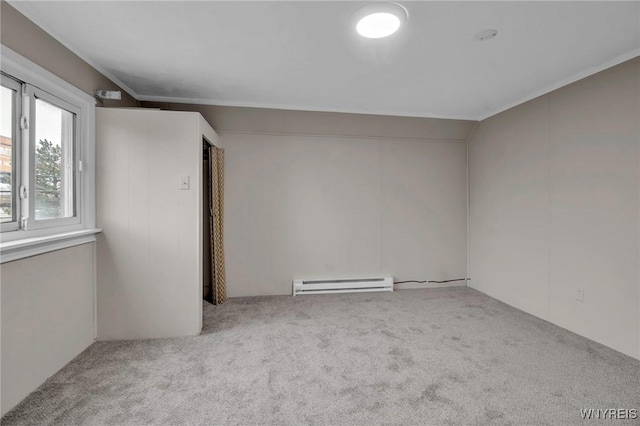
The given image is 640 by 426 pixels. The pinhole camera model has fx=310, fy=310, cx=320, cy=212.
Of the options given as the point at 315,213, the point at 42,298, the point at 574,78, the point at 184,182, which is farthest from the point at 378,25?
the point at 42,298

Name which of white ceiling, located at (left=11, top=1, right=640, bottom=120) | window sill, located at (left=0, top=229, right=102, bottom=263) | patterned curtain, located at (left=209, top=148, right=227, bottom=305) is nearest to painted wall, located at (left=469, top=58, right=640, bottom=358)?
white ceiling, located at (left=11, top=1, right=640, bottom=120)

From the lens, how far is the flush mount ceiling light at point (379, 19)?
1840 mm

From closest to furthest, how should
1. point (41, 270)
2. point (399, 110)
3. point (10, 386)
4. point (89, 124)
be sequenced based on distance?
point (10, 386)
point (41, 270)
point (89, 124)
point (399, 110)

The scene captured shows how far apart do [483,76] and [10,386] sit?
13.6ft

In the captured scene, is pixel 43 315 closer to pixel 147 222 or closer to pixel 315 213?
pixel 147 222

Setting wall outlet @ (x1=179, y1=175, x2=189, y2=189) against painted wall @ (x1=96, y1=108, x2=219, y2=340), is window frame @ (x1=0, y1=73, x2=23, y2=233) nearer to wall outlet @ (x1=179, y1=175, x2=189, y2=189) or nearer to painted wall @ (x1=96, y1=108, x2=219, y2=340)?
painted wall @ (x1=96, y1=108, x2=219, y2=340)

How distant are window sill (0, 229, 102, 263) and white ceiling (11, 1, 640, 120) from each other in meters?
1.40

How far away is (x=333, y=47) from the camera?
7.71ft

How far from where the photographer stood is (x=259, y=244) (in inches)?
157

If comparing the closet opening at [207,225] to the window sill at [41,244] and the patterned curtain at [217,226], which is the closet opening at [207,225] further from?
the window sill at [41,244]

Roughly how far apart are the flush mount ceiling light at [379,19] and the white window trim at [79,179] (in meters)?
2.08

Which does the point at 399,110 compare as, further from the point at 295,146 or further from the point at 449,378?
the point at 449,378

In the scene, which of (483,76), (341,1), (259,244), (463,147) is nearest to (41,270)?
(259,244)

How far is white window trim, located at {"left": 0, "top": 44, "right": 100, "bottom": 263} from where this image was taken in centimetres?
181
